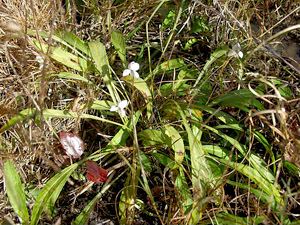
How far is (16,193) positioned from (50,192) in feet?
0.34

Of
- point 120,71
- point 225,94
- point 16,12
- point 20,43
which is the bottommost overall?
point 225,94

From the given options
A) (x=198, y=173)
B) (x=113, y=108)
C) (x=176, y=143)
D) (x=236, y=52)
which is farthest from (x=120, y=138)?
(x=236, y=52)

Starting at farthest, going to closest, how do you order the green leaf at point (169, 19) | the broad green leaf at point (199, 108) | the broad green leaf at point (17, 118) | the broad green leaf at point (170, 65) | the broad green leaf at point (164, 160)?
the green leaf at point (169, 19) < the broad green leaf at point (170, 65) < the broad green leaf at point (199, 108) < the broad green leaf at point (164, 160) < the broad green leaf at point (17, 118)

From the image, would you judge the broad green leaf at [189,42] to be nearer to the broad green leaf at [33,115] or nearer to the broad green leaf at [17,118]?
the broad green leaf at [33,115]

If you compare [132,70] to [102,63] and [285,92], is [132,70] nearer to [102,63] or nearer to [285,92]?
[102,63]

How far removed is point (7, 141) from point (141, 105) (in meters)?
0.52

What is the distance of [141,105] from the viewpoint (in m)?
1.35

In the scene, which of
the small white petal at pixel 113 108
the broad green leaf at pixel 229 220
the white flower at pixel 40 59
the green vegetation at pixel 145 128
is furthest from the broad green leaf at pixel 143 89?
the broad green leaf at pixel 229 220

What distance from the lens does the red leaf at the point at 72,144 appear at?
1205 mm

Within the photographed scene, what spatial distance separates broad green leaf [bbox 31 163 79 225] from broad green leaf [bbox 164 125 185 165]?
34 cm

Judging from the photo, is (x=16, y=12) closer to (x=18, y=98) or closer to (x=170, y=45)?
(x=18, y=98)

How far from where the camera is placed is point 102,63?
50.9 inches

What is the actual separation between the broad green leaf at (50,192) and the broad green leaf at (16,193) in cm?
3

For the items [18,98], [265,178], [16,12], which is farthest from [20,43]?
[265,178]
